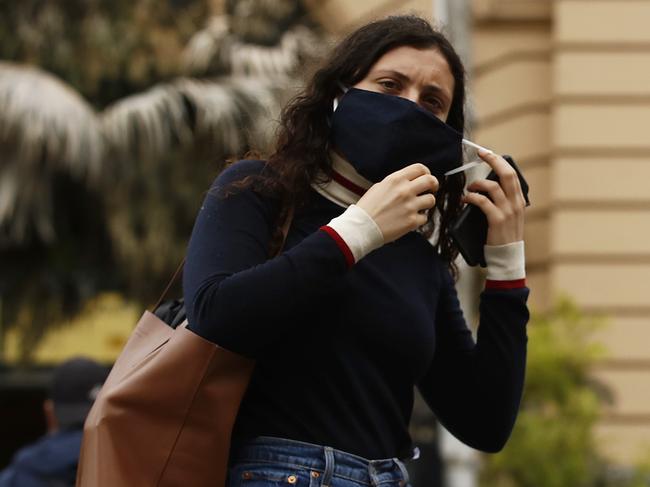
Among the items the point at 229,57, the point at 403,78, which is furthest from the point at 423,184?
the point at 229,57

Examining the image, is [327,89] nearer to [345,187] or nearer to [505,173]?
[345,187]

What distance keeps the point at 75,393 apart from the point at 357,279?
8.69 ft

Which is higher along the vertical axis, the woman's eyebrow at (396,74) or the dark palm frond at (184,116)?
the woman's eyebrow at (396,74)

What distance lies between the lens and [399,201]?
2445 mm

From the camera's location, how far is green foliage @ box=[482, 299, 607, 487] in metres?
8.92

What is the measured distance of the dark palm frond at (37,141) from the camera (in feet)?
30.4

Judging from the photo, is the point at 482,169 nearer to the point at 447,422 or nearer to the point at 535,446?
the point at 447,422

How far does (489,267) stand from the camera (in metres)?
2.79

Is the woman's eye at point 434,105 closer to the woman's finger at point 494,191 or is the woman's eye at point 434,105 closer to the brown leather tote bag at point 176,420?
the woman's finger at point 494,191

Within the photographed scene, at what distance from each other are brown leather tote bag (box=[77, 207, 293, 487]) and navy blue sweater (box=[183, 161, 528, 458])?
Answer: 53 millimetres

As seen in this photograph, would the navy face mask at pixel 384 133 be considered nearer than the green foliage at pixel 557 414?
Yes

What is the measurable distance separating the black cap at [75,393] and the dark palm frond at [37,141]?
449 cm

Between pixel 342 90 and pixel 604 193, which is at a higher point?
pixel 342 90

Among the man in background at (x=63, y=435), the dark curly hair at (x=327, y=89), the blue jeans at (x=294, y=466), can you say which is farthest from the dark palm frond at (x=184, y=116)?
the blue jeans at (x=294, y=466)
